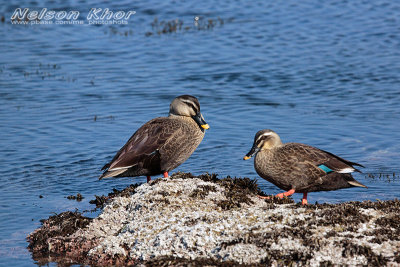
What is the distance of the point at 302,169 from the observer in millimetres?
10375

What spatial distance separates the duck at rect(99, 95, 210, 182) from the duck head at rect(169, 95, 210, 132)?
178mm

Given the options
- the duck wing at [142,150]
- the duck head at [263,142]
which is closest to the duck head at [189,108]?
the duck wing at [142,150]

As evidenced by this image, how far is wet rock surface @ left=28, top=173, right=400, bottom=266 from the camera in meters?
7.77

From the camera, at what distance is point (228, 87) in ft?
64.9

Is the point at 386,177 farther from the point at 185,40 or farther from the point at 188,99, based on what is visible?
the point at 185,40

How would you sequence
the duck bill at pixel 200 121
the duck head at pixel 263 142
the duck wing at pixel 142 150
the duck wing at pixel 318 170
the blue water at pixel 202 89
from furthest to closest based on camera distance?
the blue water at pixel 202 89 < the duck bill at pixel 200 121 < the duck head at pixel 263 142 < the duck wing at pixel 142 150 < the duck wing at pixel 318 170

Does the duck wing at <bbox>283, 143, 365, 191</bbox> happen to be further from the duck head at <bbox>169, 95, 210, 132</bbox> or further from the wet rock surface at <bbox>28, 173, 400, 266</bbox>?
the duck head at <bbox>169, 95, 210, 132</bbox>

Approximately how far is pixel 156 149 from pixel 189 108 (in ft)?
4.01

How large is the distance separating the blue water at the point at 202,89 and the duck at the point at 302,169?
3.28ft

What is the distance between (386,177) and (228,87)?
316 inches

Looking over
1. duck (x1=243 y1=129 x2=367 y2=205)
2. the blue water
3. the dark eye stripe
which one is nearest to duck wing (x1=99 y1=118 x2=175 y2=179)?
the dark eye stripe

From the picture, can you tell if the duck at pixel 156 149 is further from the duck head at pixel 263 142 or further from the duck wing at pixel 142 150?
the duck head at pixel 263 142

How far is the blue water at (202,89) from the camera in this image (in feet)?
42.7

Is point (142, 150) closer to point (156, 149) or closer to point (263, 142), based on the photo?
point (156, 149)
